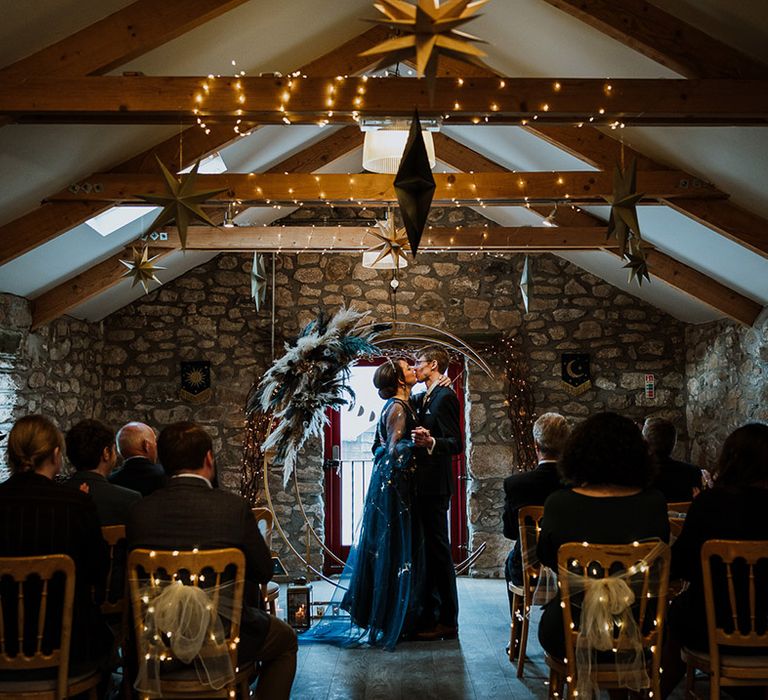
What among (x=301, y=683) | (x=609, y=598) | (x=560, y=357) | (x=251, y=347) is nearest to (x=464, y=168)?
(x=560, y=357)

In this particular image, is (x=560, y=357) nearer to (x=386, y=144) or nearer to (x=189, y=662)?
(x=386, y=144)

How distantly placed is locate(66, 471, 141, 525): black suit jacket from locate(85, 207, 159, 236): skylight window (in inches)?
132

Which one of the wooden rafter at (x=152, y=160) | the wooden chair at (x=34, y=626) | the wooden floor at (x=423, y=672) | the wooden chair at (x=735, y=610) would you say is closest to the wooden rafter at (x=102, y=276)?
the wooden rafter at (x=152, y=160)

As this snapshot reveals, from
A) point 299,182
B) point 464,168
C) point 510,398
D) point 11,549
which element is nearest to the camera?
point 11,549

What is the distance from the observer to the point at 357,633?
5375 millimetres

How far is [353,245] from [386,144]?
2.23 m

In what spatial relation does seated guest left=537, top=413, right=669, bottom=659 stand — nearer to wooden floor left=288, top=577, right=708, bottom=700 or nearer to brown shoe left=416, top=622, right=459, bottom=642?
wooden floor left=288, top=577, right=708, bottom=700

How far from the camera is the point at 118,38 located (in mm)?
4434

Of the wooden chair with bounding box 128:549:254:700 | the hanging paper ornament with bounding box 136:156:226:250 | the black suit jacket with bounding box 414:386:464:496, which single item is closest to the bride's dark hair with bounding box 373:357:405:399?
the black suit jacket with bounding box 414:386:464:496

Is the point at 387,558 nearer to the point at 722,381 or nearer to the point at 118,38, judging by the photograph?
the point at 118,38

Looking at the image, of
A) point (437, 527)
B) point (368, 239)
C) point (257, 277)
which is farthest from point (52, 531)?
point (257, 277)

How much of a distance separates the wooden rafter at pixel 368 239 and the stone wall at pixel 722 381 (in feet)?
4.54

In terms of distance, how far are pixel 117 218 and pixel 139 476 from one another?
3.15 meters

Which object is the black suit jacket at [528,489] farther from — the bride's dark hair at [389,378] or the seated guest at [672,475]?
the bride's dark hair at [389,378]
